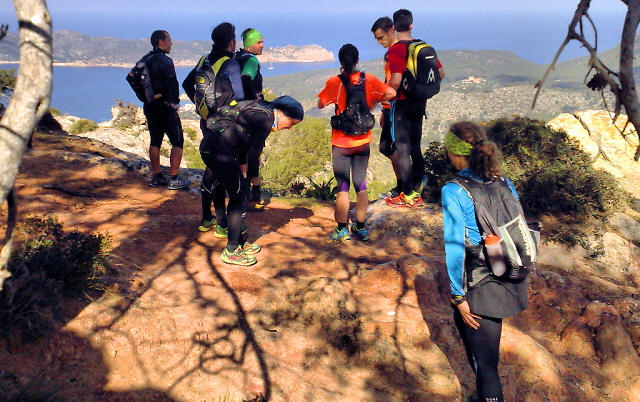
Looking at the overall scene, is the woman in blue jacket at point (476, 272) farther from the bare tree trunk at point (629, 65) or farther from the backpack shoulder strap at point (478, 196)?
the bare tree trunk at point (629, 65)

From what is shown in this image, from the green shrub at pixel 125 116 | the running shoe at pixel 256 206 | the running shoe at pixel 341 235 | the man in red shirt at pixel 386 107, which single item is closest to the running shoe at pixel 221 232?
the running shoe at pixel 341 235

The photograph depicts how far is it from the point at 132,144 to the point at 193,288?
75.8 ft

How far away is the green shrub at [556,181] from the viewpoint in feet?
21.5

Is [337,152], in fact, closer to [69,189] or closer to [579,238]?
[579,238]

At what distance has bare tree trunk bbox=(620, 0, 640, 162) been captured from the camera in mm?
2283

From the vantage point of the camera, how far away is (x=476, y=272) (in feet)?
8.30

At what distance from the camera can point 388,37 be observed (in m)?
5.62

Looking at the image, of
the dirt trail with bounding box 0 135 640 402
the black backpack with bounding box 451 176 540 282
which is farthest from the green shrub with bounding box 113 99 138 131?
the black backpack with bounding box 451 176 540 282

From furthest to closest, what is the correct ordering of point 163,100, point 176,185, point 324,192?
point 324,192
point 176,185
point 163,100

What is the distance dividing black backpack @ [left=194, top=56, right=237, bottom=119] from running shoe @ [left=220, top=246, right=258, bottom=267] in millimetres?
→ 1558

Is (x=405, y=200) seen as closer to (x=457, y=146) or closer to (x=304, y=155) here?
(x=457, y=146)

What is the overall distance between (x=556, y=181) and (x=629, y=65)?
529 centimetres

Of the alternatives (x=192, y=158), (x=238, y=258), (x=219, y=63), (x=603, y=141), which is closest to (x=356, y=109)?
(x=219, y=63)

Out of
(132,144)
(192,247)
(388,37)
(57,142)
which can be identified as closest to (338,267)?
(192,247)
